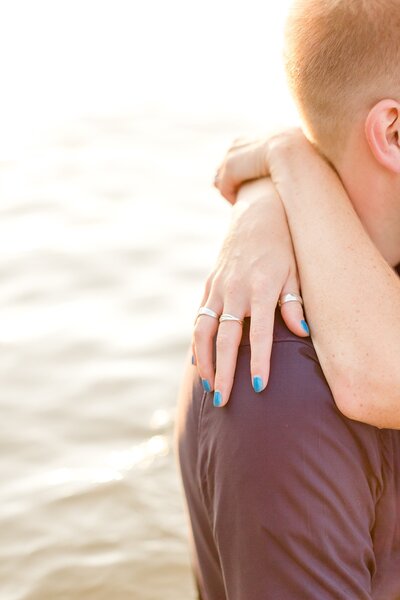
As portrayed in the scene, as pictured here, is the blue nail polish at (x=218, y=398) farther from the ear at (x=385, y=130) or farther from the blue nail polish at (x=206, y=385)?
the ear at (x=385, y=130)

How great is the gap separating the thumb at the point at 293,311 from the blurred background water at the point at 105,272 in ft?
2.42

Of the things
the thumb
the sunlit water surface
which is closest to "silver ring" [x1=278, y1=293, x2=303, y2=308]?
the thumb

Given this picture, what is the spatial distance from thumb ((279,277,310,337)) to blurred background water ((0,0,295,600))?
74 cm

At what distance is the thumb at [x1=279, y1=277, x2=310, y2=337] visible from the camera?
2250mm

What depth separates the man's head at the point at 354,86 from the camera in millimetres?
2277

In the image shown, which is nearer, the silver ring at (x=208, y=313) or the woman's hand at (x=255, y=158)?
the silver ring at (x=208, y=313)

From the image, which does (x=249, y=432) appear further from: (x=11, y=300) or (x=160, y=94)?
(x=160, y=94)

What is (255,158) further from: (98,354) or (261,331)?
(98,354)

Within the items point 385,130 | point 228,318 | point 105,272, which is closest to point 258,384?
point 228,318

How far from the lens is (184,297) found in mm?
5172

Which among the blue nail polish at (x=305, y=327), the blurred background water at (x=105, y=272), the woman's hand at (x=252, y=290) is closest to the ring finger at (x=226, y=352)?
the woman's hand at (x=252, y=290)

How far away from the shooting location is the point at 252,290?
2.34m

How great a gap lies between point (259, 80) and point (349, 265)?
20.9 ft

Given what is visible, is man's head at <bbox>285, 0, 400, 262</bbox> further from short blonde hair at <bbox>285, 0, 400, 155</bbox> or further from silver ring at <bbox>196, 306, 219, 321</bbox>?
silver ring at <bbox>196, 306, 219, 321</bbox>
